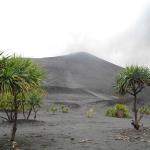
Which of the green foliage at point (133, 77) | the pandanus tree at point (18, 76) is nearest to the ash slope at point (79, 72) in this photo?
the green foliage at point (133, 77)

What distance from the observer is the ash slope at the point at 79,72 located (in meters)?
119

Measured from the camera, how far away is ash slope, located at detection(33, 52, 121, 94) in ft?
389

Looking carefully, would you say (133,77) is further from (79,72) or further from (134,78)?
(79,72)

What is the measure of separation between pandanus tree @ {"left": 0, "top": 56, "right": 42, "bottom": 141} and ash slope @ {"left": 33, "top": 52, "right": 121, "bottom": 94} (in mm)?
85654

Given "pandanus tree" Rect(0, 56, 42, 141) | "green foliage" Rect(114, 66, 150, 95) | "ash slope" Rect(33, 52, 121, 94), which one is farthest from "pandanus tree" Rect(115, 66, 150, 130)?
"ash slope" Rect(33, 52, 121, 94)

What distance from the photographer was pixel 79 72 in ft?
456

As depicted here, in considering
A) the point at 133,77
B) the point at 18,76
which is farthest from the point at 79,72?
the point at 18,76

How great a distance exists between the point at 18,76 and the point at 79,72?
116 metres

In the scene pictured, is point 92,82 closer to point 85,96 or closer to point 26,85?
point 85,96

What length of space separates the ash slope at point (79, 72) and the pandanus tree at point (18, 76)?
85654 mm

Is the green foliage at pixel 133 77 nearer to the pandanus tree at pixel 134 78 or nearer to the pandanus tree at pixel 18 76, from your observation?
the pandanus tree at pixel 134 78

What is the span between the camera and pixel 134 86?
106 feet

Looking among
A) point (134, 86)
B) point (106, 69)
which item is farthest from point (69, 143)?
point (106, 69)

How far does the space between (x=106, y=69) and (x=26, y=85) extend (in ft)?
424
